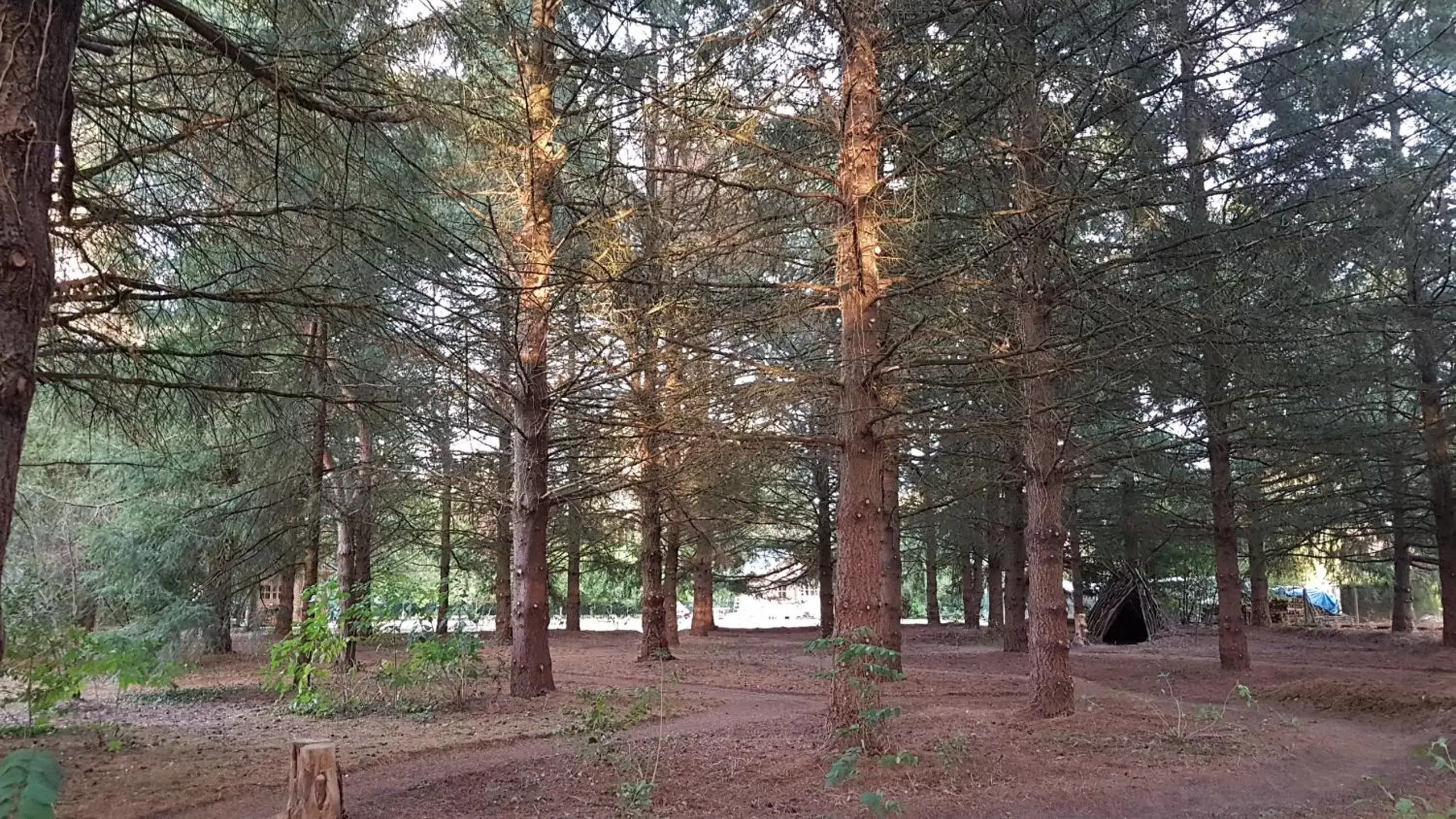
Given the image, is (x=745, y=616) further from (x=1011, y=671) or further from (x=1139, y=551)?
(x=1011, y=671)

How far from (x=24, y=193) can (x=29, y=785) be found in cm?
252

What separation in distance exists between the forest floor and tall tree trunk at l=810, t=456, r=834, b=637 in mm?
9046

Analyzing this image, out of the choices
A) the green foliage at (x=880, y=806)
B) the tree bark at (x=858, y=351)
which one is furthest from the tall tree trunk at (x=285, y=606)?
the green foliage at (x=880, y=806)

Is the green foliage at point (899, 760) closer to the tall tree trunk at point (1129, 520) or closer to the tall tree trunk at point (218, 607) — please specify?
the tall tree trunk at point (218, 607)

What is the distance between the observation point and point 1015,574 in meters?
17.0

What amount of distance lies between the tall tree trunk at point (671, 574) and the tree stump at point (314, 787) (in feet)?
40.8

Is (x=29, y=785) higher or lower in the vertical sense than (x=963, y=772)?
higher

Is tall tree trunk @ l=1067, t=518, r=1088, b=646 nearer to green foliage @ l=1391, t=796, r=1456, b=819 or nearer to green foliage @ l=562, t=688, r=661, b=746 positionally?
green foliage @ l=562, t=688, r=661, b=746

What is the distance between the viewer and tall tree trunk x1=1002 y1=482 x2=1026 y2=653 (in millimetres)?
16641

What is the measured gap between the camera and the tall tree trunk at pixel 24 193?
300cm

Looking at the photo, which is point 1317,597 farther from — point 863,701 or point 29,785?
point 29,785

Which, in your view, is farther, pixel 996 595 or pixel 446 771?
pixel 996 595

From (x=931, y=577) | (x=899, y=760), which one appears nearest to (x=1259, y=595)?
(x=931, y=577)

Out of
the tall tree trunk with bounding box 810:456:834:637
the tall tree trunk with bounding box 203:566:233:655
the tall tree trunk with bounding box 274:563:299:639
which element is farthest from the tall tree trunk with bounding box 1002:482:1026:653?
the tall tree trunk with bounding box 203:566:233:655
